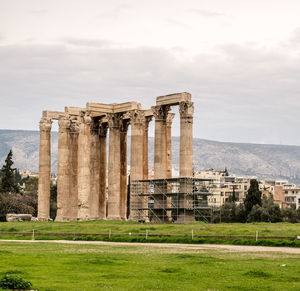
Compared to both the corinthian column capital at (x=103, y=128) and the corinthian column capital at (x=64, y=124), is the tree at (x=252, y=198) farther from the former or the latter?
the corinthian column capital at (x=64, y=124)

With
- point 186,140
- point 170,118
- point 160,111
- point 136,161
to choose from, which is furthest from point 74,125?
point 186,140

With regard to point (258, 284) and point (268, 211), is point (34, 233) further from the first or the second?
point (268, 211)

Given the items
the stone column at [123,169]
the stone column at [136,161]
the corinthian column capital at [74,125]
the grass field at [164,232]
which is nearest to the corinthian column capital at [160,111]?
the stone column at [136,161]

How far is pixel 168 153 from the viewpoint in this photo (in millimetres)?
83438

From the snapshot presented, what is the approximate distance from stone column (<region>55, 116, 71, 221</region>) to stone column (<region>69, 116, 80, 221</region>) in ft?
2.65

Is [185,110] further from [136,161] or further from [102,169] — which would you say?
[102,169]

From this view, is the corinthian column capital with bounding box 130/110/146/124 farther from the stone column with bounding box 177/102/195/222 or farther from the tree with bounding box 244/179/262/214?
the tree with bounding box 244/179/262/214

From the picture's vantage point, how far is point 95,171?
8788 centimetres

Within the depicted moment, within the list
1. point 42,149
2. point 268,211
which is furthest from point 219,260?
point 268,211

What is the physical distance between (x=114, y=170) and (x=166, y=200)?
8770mm

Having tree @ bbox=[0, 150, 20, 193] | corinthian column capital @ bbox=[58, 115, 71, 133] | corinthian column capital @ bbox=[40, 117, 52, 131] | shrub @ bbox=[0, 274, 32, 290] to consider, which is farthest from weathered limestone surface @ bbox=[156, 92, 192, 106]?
shrub @ bbox=[0, 274, 32, 290]

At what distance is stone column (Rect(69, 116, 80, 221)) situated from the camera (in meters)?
85.6

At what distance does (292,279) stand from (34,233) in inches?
1648

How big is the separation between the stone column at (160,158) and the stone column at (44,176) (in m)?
16.7
